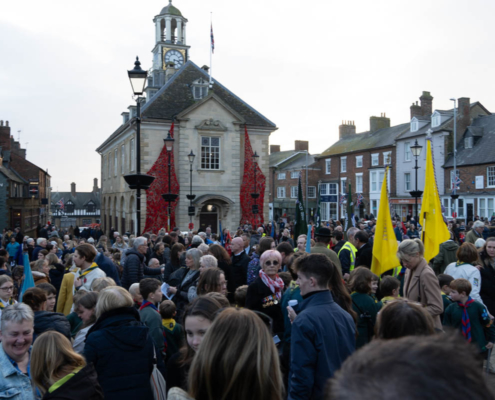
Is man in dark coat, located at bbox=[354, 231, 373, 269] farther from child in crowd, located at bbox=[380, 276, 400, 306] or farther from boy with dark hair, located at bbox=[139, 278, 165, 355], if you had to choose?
boy with dark hair, located at bbox=[139, 278, 165, 355]

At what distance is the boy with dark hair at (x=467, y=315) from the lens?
572cm

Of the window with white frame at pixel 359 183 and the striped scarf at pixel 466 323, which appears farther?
the window with white frame at pixel 359 183

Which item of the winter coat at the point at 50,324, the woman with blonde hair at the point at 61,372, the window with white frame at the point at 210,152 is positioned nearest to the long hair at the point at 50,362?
the woman with blonde hair at the point at 61,372

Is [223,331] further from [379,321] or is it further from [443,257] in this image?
[443,257]

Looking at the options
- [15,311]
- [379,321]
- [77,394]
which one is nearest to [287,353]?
[379,321]

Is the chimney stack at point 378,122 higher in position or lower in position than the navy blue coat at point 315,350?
higher

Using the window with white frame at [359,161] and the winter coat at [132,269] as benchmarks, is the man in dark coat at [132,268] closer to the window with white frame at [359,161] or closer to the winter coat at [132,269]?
the winter coat at [132,269]

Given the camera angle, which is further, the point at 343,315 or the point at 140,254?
the point at 140,254

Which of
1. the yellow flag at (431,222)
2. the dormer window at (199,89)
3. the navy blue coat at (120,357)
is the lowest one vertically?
the navy blue coat at (120,357)

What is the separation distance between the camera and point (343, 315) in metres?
3.52

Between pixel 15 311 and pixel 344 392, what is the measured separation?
3.53 m

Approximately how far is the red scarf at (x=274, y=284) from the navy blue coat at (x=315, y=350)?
1793 mm

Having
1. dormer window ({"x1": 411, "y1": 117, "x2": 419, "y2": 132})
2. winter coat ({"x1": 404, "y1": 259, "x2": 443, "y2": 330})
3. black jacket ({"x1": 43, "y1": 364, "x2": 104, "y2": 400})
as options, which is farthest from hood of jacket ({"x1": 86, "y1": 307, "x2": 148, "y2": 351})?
dormer window ({"x1": 411, "y1": 117, "x2": 419, "y2": 132})

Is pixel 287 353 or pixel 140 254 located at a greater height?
pixel 140 254
